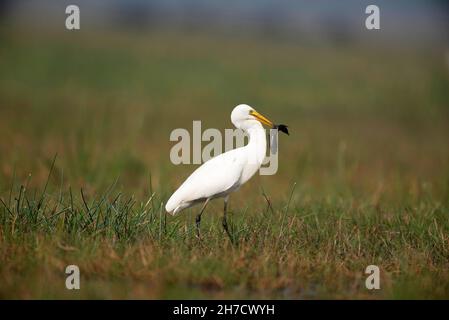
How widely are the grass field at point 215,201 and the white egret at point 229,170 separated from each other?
0.86ft

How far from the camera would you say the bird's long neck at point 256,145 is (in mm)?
6754

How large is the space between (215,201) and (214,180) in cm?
339

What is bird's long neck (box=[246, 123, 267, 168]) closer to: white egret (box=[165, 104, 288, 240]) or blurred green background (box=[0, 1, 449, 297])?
white egret (box=[165, 104, 288, 240])

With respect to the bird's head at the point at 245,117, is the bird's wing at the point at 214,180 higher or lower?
lower

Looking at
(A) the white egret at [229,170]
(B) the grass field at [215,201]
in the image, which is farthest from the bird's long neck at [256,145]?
(B) the grass field at [215,201]

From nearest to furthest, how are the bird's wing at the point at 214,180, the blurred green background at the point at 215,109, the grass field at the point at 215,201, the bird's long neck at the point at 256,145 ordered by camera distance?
the grass field at the point at 215,201 < the bird's wing at the point at 214,180 < the bird's long neck at the point at 256,145 < the blurred green background at the point at 215,109

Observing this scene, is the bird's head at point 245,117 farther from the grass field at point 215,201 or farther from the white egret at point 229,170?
the grass field at point 215,201

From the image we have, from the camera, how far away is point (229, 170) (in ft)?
21.8

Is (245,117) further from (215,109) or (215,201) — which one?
(215,109)

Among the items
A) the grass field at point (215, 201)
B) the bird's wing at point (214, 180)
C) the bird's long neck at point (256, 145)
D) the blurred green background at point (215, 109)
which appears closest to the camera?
the grass field at point (215, 201)

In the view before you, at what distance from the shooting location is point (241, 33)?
4575 centimetres

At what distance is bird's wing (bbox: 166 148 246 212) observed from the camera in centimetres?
665

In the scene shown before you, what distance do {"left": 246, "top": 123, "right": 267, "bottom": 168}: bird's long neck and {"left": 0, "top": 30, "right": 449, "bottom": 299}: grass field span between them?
1.46 ft

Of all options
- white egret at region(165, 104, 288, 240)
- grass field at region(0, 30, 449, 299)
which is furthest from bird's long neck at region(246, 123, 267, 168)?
grass field at region(0, 30, 449, 299)
